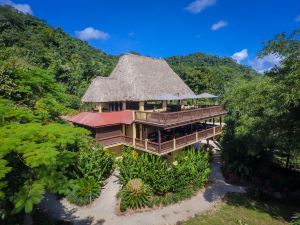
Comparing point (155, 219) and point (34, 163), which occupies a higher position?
point (34, 163)

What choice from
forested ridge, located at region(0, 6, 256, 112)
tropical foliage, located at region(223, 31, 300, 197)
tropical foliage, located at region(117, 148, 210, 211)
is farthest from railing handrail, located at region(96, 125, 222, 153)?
forested ridge, located at region(0, 6, 256, 112)

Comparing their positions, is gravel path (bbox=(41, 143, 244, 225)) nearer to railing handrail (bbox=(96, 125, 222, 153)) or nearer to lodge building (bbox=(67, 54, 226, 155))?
railing handrail (bbox=(96, 125, 222, 153))

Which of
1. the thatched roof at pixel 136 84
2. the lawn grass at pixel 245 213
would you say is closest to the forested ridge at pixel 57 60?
the thatched roof at pixel 136 84

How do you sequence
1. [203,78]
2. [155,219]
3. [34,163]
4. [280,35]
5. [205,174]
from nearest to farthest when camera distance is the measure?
[34,163], [280,35], [155,219], [205,174], [203,78]

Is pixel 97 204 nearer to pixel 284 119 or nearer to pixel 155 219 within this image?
pixel 155 219

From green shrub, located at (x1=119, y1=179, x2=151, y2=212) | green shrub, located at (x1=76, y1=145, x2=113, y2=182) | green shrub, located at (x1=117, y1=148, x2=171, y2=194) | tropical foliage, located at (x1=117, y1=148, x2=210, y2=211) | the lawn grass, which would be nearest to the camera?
the lawn grass

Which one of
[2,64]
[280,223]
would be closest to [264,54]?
[280,223]
